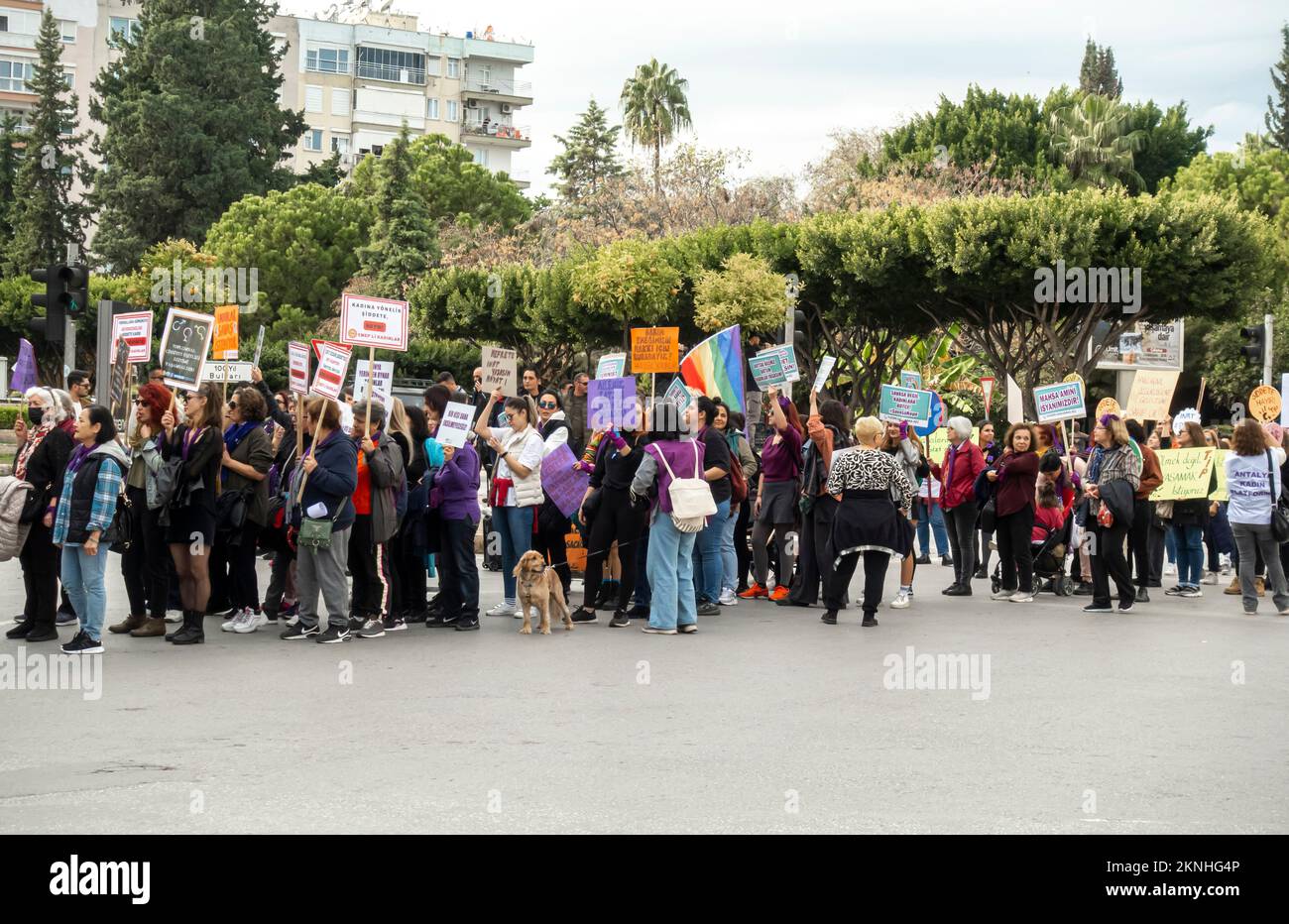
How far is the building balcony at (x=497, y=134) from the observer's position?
341 ft

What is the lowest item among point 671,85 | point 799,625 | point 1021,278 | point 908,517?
point 799,625

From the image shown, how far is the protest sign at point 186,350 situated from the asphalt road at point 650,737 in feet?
8.90

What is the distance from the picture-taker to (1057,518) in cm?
1548

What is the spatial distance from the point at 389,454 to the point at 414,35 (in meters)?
95.0

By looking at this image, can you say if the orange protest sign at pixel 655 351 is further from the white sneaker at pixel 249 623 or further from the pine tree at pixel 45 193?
the pine tree at pixel 45 193

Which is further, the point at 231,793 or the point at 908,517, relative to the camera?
the point at 908,517

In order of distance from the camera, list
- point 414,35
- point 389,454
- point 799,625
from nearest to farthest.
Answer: point 389,454, point 799,625, point 414,35

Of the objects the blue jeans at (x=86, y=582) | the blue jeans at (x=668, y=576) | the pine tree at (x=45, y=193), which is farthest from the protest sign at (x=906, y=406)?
the pine tree at (x=45, y=193)

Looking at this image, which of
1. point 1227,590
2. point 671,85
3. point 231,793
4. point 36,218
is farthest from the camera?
point 671,85

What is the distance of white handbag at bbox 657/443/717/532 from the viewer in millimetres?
11914

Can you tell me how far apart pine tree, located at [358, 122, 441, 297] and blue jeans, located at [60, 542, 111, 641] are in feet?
160

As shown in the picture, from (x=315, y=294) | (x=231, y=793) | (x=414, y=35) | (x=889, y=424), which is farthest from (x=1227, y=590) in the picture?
(x=414, y=35)

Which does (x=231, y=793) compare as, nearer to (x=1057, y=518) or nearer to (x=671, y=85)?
(x=1057, y=518)

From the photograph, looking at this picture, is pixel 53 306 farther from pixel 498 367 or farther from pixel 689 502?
pixel 689 502
